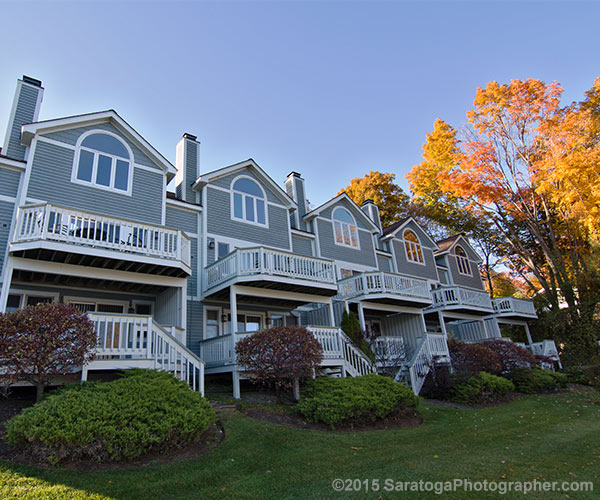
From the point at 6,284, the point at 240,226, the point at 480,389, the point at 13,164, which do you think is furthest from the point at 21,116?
the point at 480,389

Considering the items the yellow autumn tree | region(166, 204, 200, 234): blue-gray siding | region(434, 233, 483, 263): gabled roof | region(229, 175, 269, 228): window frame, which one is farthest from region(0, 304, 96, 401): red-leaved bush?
the yellow autumn tree

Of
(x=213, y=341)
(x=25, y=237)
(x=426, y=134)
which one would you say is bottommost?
(x=213, y=341)

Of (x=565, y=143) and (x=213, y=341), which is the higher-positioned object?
Answer: (x=565, y=143)

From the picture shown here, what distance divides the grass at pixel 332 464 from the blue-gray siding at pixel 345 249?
10501 millimetres

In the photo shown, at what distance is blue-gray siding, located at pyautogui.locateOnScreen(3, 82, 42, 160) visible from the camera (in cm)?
1190

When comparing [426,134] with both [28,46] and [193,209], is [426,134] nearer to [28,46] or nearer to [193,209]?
[193,209]

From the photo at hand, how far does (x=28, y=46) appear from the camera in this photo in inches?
393

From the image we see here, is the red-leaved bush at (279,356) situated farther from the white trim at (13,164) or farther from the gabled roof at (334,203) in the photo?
the gabled roof at (334,203)

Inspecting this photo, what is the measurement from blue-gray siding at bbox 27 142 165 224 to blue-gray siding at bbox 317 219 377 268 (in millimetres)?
8114

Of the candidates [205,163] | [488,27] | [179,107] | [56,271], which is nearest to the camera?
[56,271]

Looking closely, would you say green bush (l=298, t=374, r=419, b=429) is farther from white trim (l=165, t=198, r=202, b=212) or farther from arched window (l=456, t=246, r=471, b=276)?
arched window (l=456, t=246, r=471, b=276)

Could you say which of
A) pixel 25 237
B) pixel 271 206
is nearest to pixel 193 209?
pixel 271 206

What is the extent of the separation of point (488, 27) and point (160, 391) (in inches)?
647

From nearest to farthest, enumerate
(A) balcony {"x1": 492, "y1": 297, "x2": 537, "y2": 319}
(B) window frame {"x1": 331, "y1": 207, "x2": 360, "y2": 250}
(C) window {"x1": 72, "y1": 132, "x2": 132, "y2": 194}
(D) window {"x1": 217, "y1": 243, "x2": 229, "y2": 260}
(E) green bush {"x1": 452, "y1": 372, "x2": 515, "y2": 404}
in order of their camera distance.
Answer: (C) window {"x1": 72, "y1": 132, "x2": 132, "y2": 194} → (E) green bush {"x1": 452, "y1": 372, "x2": 515, "y2": 404} → (D) window {"x1": 217, "y1": 243, "x2": 229, "y2": 260} → (B) window frame {"x1": 331, "y1": 207, "x2": 360, "y2": 250} → (A) balcony {"x1": 492, "y1": 297, "x2": 537, "y2": 319}
